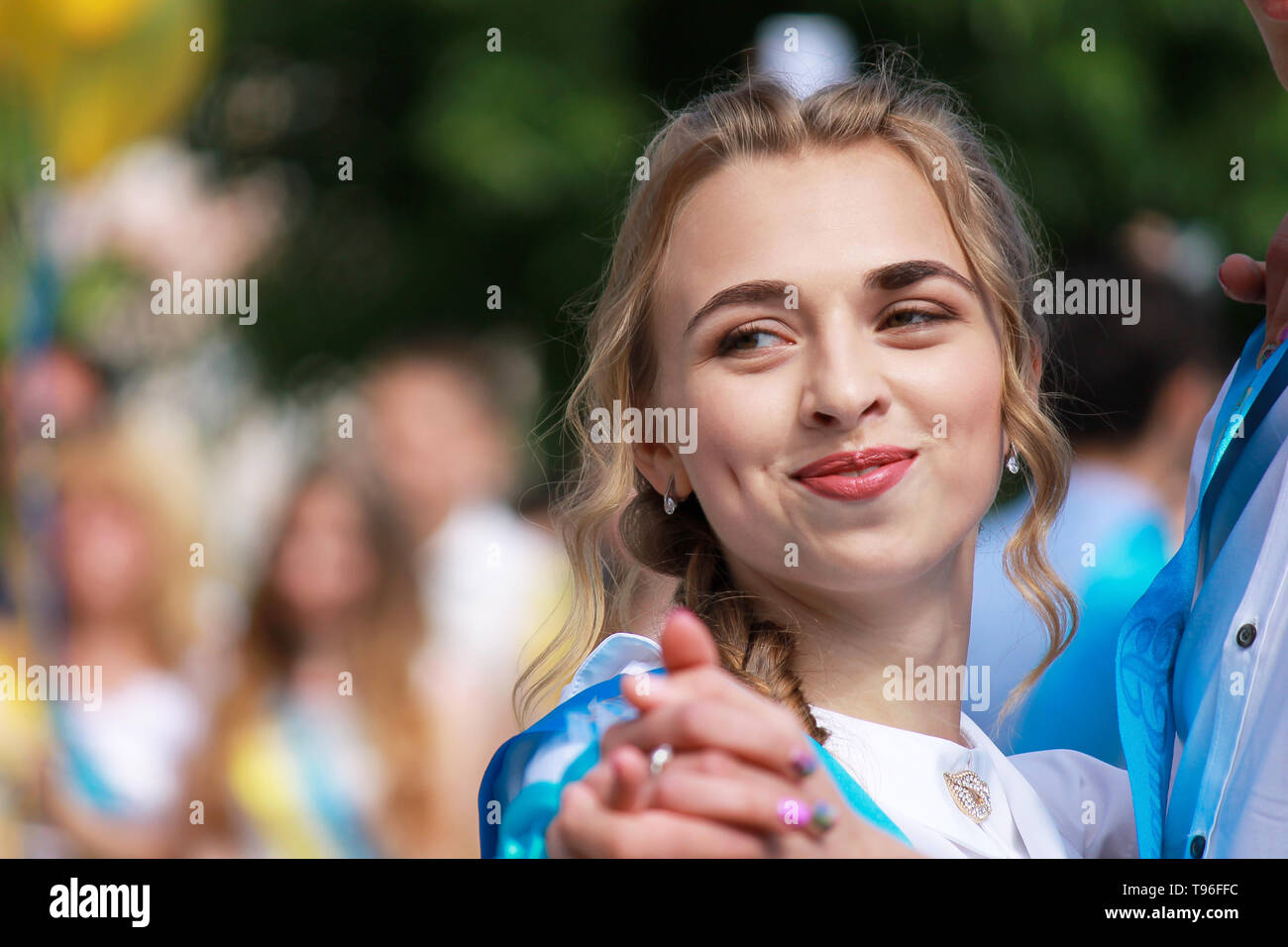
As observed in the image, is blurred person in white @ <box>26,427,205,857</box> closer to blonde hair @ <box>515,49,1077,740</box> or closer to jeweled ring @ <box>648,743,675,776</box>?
blonde hair @ <box>515,49,1077,740</box>

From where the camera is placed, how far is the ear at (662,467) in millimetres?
1562

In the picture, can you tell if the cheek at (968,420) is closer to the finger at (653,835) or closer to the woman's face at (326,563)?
the finger at (653,835)

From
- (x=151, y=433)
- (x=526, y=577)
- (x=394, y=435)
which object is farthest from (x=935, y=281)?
(x=151, y=433)

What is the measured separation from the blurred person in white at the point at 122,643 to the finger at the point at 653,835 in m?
2.43

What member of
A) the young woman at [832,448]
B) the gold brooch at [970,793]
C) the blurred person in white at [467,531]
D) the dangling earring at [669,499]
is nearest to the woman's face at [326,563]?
the blurred person in white at [467,531]

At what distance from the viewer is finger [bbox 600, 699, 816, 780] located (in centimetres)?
102

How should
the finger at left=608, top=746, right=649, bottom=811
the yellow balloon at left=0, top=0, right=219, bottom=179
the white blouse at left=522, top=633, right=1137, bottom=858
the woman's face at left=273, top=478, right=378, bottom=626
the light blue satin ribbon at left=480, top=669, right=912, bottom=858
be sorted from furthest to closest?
the yellow balloon at left=0, top=0, right=219, bottom=179
the woman's face at left=273, top=478, right=378, bottom=626
the white blouse at left=522, top=633, right=1137, bottom=858
the light blue satin ribbon at left=480, top=669, right=912, bottom=858
the finger at left=608, top=746, right=649, bottom=811

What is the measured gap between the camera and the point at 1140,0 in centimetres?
389

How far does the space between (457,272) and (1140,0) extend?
2.17m

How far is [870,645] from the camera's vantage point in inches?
59.2

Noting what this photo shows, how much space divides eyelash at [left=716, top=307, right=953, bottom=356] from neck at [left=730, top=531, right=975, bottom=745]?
27cm

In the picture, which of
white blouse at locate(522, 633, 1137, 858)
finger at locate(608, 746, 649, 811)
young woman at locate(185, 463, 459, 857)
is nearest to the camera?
finger at locate(608, 746, 649, 811)

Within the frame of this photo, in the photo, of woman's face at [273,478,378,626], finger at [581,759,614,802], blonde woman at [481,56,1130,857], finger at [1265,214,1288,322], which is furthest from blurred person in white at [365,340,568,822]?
finger at [581,759,614,802]

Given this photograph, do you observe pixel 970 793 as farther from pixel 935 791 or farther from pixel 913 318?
pixel 913 318
